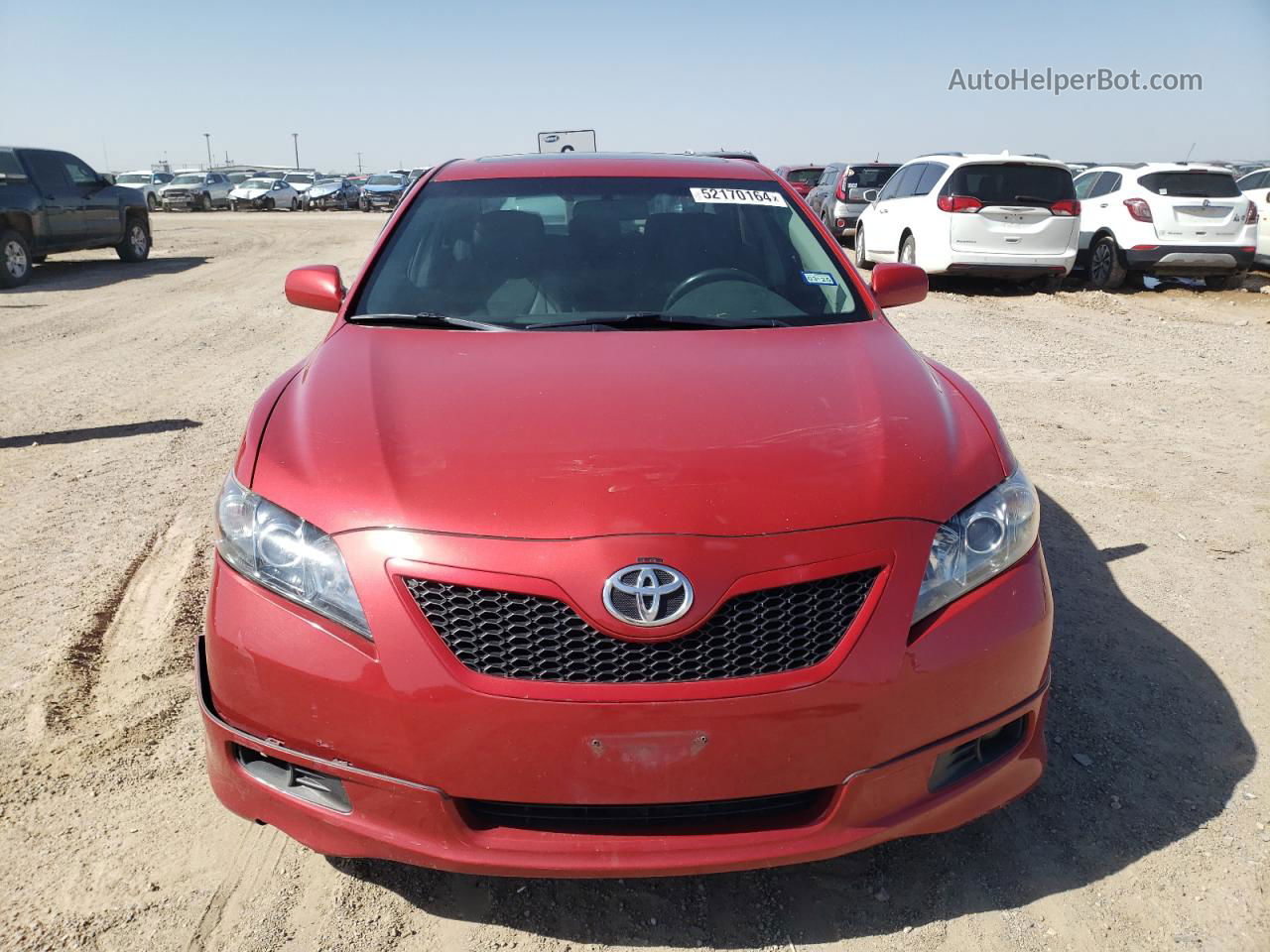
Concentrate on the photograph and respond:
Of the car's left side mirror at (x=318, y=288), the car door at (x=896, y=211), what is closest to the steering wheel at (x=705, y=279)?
the car's left side mirror at (x=318, y=288)

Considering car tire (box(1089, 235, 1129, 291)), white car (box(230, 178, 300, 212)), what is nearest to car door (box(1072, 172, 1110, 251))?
car tire (box(1089, 235, 1129, 291))

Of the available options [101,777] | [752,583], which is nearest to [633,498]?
[752,583]

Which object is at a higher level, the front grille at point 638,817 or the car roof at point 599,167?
the car roof at point 599,167

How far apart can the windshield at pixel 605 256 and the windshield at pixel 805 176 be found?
2447 cm

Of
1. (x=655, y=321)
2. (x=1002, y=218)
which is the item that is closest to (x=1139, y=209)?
(x=1002, y=218)

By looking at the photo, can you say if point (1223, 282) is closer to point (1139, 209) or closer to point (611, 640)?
point (1139, 209)

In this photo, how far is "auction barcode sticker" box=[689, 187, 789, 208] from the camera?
365 cm

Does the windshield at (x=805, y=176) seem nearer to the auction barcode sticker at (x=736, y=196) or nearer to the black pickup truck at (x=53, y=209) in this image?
the black pickup truck at (x=53, y=209)

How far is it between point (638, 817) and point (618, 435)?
83 cm

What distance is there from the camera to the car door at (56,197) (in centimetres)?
1492

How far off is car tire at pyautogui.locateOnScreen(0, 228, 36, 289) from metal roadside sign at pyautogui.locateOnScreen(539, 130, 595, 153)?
1391cm

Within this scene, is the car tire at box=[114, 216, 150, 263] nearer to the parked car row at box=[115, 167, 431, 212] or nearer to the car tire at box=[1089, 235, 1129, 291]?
the car tire at box=[1089, 235, 1129, 291]

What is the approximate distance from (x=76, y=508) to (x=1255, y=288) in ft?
47.9

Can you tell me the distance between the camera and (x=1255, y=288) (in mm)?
13844
